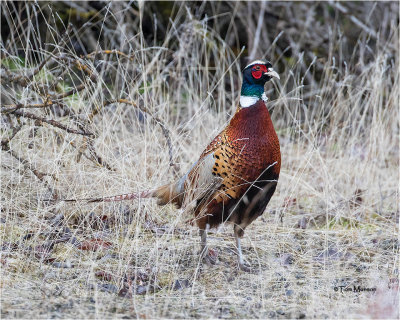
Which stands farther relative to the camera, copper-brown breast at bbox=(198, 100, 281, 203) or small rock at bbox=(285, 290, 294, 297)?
copper-brown breast at bbox=(198, 100, 281, 203)

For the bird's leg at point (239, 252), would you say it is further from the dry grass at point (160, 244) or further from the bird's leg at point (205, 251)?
the bird's leg at point (205, 251)

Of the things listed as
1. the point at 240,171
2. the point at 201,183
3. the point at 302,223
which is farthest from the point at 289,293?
the point at 302,223

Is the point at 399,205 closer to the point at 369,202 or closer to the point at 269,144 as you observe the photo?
the point at 369,202

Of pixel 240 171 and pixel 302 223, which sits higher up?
pixel 240 171

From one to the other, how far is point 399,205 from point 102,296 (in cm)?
263

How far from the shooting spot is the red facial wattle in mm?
3608

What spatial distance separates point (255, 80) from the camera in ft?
12.0

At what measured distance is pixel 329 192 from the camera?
15.5 feet

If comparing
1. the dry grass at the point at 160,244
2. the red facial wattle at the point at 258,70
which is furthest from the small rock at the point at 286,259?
the red facial wattle at the point at 258,70

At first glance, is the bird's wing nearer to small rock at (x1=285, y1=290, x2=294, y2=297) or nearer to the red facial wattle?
the red facial wattle

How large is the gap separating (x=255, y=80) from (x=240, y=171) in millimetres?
601

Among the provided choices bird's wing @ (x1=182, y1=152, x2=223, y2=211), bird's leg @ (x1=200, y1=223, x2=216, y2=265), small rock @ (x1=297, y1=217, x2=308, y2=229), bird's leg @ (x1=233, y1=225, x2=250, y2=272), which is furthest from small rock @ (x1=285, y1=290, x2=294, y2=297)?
small rock @ (x1=297, y1=217, x2=308, y2=229)

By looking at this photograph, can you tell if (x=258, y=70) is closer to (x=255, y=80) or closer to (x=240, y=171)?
(x=255, y=80)

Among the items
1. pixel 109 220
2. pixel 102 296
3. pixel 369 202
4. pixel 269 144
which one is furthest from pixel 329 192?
pixel 102 296
